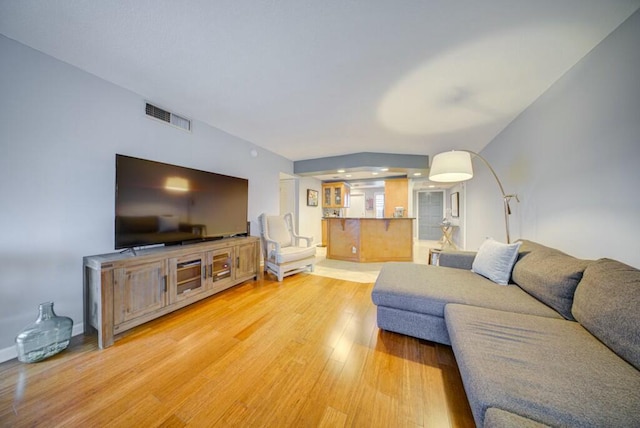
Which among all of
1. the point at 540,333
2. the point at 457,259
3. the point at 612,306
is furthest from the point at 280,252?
the point at 612,306

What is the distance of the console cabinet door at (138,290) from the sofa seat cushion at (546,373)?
244cm

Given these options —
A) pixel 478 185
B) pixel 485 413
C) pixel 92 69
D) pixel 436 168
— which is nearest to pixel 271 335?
pixel 485 413

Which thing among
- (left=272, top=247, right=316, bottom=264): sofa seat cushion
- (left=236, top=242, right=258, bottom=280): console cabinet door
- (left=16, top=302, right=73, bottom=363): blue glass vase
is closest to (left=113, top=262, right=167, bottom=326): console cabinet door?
(left=16, top=302, right=73, bottom=363): blue glass vase

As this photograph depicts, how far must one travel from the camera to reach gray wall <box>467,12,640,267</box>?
1.30m

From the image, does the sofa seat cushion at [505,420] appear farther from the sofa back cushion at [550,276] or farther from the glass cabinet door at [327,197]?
the glass cabinet door at [327,197]

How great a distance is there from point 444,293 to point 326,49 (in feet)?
6.96

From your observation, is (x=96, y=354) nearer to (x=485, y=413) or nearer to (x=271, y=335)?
(x=271, y=335)

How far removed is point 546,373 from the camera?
2.78 feet

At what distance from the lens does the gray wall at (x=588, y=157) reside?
4.27ft

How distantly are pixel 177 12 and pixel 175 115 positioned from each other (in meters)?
1.58

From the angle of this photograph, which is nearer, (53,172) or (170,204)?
(53,172)

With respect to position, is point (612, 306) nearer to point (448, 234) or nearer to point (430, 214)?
point (448, 234)

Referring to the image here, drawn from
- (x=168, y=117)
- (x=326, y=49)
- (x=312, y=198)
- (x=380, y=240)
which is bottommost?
(x=380, y=240)

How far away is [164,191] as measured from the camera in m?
2.16
